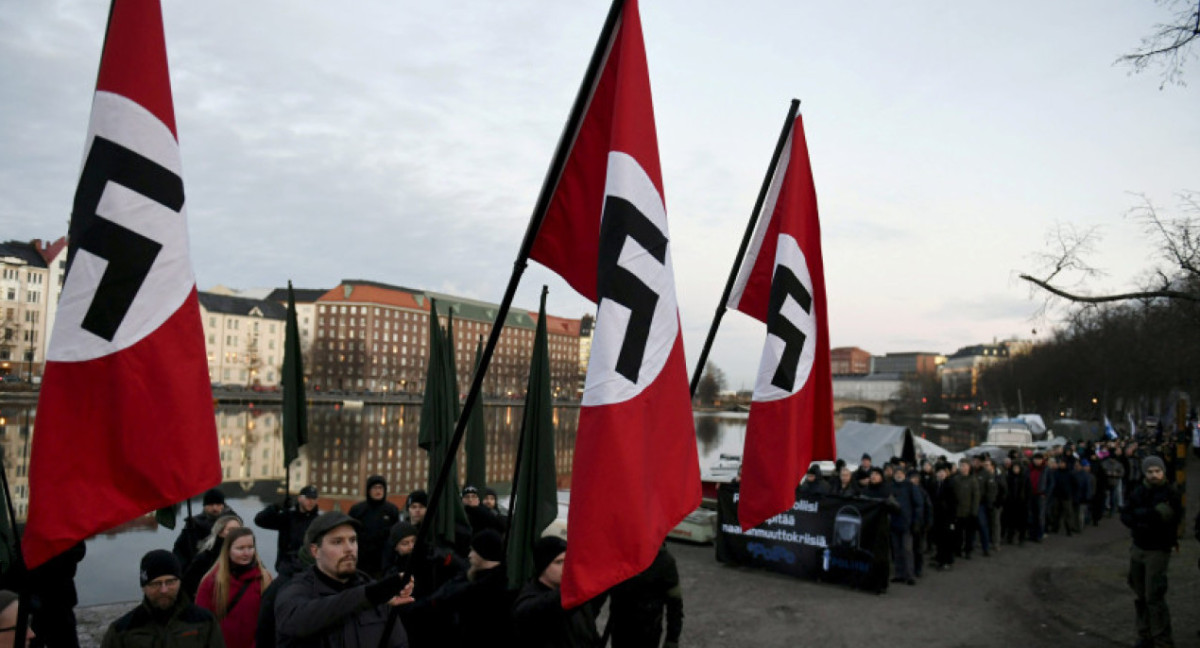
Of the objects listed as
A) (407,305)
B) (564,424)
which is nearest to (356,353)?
(407,305)

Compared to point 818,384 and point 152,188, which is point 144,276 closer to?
point 152,188

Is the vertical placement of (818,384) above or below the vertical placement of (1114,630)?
above

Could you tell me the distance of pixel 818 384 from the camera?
616 cm

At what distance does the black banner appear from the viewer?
481 inches

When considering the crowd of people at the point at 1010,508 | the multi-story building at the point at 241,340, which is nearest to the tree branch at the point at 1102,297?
the crowd of people at the point at 1010,508

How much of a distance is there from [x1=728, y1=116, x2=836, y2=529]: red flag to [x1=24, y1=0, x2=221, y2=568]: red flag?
11.4 feet

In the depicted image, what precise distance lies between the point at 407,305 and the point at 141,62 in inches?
5552

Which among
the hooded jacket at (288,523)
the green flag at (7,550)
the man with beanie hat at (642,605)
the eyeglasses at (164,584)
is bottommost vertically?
the man with beanie hat at (642,605)

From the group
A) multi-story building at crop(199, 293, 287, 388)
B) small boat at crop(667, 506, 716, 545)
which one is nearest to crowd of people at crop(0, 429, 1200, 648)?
small boat at crop(667, 506, 716, 545)

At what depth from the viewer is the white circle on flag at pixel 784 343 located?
5.57m

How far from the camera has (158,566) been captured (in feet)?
13.2

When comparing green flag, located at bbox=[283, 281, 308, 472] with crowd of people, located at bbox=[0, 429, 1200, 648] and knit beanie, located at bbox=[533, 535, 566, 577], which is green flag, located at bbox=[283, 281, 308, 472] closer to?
crowd of people, located at bbox=[0, 429, 1200, 648]

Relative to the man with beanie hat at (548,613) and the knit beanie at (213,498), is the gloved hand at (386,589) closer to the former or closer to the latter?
the man with beanie hat at (548,613)

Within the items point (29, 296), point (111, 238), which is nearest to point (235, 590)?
point (111, 238)
